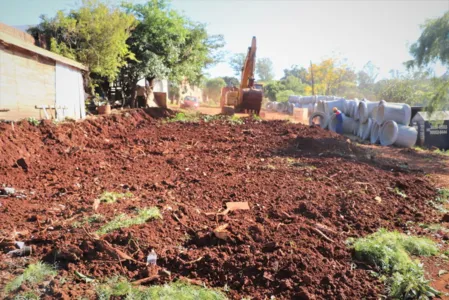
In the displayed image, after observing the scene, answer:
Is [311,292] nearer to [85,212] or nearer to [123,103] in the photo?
[85,212]

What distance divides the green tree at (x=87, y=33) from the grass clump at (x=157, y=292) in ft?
38.4

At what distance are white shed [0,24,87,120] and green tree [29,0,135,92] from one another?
2.67 ft

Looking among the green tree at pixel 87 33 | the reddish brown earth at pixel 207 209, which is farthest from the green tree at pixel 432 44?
the green tree at pixel 87 33

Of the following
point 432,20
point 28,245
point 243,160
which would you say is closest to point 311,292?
point 28,245

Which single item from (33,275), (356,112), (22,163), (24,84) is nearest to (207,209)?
(33,275)

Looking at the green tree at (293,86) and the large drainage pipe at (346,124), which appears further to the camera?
the green tree at (293,86)

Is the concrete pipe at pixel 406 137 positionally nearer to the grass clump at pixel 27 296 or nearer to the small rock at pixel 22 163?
the small rock at pixel 22 163

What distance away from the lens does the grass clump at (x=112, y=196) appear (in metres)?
4.84

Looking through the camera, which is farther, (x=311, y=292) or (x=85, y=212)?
(x=85, y=212)

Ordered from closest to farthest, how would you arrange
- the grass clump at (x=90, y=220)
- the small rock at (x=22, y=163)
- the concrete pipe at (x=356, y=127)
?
the grass clump at (x=90, y=220), the small rock at (x=22, y=163), the concrete pipe at (x=356, y=127)

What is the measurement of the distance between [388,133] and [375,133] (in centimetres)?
77

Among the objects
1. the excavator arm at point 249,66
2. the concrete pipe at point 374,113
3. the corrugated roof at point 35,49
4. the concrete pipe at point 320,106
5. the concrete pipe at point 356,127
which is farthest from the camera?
the concrete pipe at point 320,106

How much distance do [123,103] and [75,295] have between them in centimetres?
1564

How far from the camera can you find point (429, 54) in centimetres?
1853
